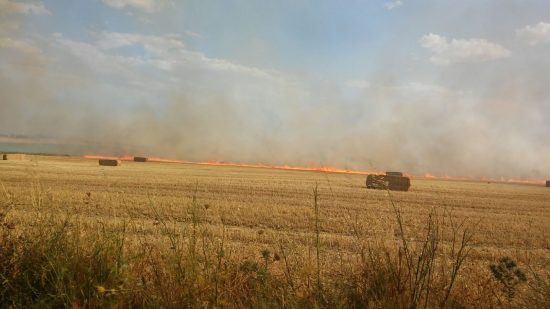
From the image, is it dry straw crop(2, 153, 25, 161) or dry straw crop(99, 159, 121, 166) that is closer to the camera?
dry straw crop(99, 159, 121, 166)

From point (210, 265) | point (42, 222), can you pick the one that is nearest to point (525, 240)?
point (210, 265)

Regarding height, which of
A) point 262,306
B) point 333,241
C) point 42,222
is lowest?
point 333,241

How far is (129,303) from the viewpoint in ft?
12.0

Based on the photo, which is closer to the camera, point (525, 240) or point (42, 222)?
point (42, 222)

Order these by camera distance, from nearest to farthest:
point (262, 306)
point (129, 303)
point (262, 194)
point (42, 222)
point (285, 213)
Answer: point (262, 306) → point (129, 303) → point (42, 222) → point (285, 213) → point (262, 194)

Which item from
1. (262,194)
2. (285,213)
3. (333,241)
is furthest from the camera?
(262,194)

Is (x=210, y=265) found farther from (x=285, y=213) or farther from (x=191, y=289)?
(x=285, y=213)

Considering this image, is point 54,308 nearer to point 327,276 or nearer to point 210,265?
point 210,265

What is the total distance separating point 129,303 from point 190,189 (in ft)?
64.3

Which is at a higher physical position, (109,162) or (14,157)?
(109,162)

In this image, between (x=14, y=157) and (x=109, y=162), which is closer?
(x=109, y=162)

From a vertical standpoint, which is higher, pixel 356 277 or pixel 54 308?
pixel 356 277

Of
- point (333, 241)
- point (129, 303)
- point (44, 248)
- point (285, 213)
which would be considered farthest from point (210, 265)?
point (285, 213)

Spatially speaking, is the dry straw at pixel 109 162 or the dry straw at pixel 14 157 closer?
the dry straw at pixel 109 162
